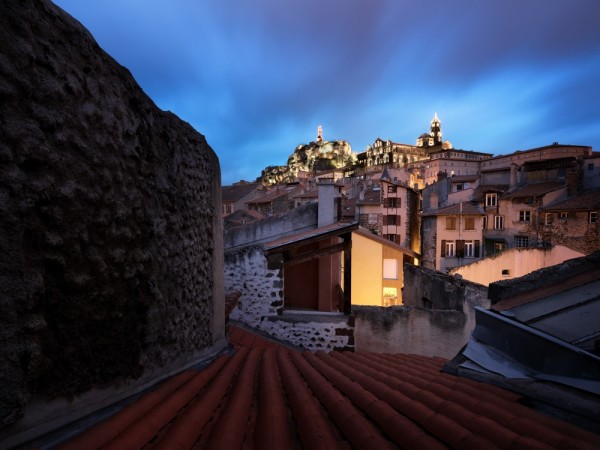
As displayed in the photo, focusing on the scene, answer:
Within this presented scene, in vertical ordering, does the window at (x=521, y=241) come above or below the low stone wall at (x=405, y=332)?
above

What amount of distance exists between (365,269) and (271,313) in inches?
290

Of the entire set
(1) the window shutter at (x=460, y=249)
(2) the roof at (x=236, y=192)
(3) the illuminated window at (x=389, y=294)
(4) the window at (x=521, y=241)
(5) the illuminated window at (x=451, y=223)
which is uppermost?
(2) the roof at (x=236, y=192)

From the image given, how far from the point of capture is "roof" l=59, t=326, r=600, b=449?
1854 millimetres

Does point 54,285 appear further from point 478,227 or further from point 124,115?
point 478,227

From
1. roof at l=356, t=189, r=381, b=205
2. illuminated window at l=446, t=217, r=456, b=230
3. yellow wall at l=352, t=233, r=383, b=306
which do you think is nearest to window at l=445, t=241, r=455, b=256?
illuminated window at l=446, t=217, r=456, b=230

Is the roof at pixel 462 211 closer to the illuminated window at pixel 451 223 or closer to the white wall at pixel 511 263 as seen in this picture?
the illuminated window at pixel 451 223

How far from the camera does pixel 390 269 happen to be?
53.2 ft

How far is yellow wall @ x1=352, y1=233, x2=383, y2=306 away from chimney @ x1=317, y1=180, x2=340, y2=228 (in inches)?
187

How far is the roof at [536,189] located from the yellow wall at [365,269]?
21542 mm

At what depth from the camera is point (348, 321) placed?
27.8ft

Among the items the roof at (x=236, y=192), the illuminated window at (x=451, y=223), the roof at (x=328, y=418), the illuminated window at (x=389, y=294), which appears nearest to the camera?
the roof at (x=328, y=418)

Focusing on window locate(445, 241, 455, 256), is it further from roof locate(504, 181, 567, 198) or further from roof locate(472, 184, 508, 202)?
roof locate(504, 181, 567, 198)

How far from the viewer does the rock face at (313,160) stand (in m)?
91.9

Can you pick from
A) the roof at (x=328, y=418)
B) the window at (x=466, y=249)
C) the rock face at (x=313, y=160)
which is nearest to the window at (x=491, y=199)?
the window at (x=466, y=249)
